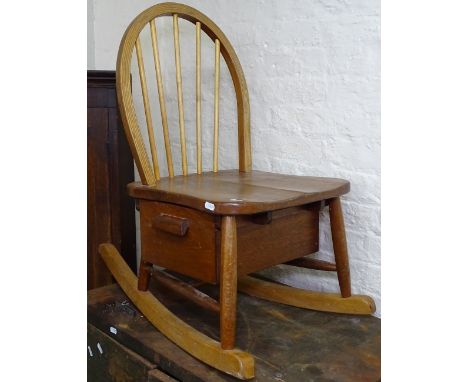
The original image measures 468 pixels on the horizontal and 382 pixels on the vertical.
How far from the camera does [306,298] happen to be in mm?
1532

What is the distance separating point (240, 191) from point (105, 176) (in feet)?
2.69

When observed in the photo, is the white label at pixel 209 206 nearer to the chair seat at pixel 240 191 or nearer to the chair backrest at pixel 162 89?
the chair seat at pixel 240 191

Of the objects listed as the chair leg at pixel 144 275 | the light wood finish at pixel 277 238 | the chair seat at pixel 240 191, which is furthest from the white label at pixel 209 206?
the chair leg at pixel 144 275

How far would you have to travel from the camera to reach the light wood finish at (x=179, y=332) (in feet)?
3.77

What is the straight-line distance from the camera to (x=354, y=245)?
157 centimetres

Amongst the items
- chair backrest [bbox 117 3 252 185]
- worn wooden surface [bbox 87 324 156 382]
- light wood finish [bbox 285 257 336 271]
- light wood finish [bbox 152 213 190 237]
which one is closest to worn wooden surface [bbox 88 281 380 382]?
worn wooden surface [bbox 87 324 156 382]

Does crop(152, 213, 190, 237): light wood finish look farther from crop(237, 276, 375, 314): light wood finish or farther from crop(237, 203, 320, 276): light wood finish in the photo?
crop(237, 276, 375, 314): light wood finish

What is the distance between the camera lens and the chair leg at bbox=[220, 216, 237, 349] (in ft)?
3.82

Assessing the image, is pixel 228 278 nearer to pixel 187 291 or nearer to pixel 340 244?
pixel 187 291
